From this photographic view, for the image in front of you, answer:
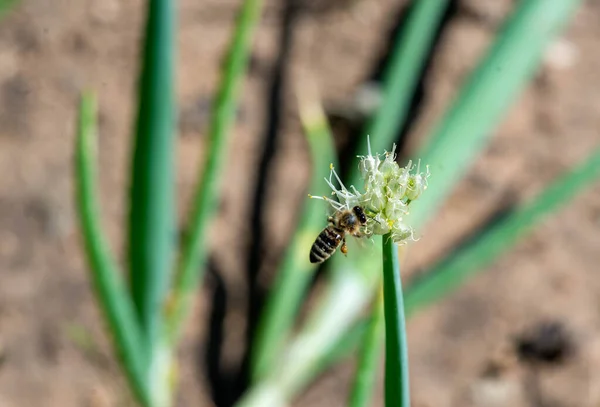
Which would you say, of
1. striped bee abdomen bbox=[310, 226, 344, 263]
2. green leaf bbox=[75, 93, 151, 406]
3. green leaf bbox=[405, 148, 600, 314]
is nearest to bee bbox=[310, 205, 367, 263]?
striped bee abdomen bbox=[310, 226, 344, 263]

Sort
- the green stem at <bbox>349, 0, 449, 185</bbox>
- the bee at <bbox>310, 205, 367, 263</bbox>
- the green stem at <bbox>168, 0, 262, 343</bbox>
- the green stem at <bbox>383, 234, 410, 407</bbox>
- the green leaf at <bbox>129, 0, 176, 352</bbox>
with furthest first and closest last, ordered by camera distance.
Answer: the green stem at <bbox>349, 0, 449, 185</bbox> < the green stem at <bbox>168, 0, 262, 343</bbox> < the green leaf at <bbox>129, 0, 176, 352</bbox> < the bee at <bbox>310, 205, 367, 263</bbox> < the green stem at <bbox>383, 234, 410, 407</bbox>

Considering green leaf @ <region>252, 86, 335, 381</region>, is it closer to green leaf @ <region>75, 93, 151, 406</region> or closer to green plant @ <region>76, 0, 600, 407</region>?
green plant @ <region>76, 0, 600, 407</region>

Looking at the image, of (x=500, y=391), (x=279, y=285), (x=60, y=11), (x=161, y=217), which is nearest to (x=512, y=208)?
(x=500, y=391)

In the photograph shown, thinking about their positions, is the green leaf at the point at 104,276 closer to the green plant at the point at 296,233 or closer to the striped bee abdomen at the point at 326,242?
the green plant at the point at 296,233

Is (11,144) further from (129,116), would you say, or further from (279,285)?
(279,285)

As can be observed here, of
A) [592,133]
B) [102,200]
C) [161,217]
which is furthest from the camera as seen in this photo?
[592,133]

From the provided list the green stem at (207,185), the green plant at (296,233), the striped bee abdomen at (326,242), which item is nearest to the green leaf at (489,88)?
the green plant at (296,233)

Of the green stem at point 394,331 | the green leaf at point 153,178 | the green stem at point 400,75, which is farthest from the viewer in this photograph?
the green stem at point 400,75
